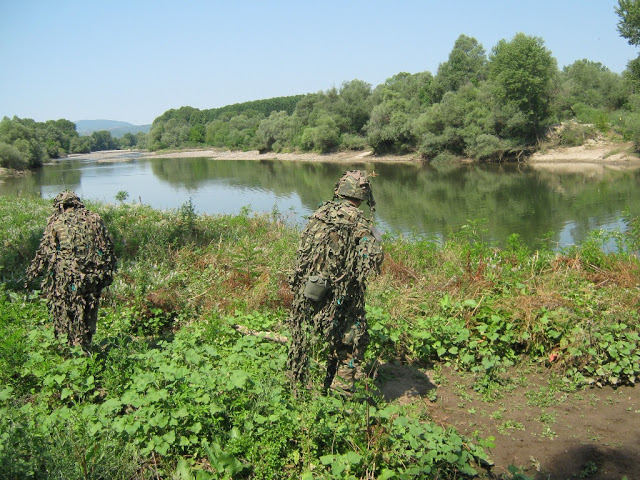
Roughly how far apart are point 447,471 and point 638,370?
2.83 m

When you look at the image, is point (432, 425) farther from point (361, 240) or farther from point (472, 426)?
point (361, 240)

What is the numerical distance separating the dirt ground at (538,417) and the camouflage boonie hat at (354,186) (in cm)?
188

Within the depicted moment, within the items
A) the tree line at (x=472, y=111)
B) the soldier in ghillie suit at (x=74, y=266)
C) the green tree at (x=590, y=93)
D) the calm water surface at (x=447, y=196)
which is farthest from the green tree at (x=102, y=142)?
the soldier in ghillie suit at (x=74, y=266)

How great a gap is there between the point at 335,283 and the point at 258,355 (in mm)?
1353

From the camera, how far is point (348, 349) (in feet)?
15.1

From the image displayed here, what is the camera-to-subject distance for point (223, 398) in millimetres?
3967

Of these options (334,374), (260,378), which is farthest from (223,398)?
(334,374)

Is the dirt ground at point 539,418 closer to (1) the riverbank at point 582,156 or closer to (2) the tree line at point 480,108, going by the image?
(1) the riverbank at point 582,156

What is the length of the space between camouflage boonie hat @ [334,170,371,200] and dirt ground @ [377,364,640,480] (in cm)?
188

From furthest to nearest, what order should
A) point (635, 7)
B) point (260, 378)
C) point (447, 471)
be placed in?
point (635, 7)
point (260, 378)
point (447, 471)

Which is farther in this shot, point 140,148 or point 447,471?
point 140,148

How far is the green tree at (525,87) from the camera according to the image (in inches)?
1677

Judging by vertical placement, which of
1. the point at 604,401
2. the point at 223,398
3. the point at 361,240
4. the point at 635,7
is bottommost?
the point at 604,401

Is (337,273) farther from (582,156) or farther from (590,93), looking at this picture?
(590,93)
